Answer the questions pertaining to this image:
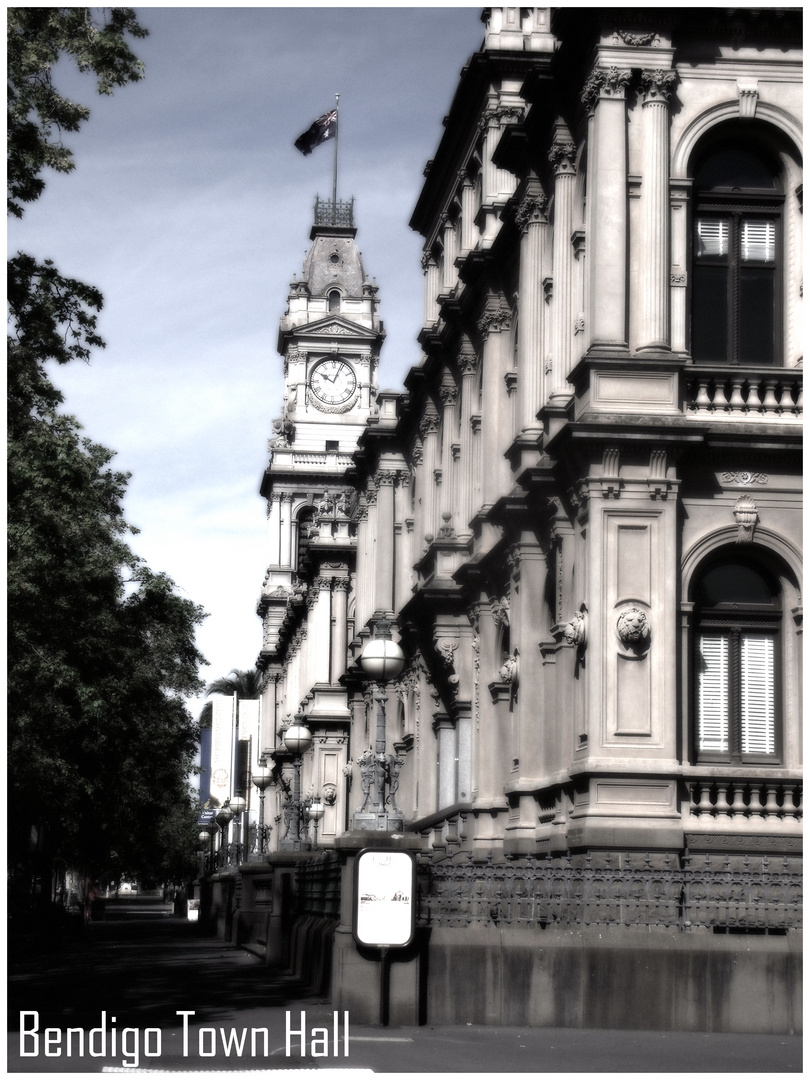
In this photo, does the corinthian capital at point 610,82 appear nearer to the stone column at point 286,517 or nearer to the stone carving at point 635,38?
the stone carving at point 635,38

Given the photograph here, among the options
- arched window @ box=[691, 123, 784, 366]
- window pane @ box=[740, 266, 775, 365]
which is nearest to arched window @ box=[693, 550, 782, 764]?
window pane @ box=[740, 266, 775, 365]

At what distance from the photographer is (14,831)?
50.2 meters

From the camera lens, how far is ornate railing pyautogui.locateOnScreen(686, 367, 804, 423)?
26000 mm

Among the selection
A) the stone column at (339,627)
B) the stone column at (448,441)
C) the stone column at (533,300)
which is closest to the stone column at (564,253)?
the stone column at (533,300)

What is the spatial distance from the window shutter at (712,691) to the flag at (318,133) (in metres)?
40.3

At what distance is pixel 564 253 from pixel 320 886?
11.0 m

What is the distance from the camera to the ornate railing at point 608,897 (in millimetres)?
20484

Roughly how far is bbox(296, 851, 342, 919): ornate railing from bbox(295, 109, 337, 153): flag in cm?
3565

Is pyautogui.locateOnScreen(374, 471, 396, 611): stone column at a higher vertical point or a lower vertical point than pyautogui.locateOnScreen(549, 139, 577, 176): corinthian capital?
lower

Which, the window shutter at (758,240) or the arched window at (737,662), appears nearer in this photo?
the arched window at (737,662)

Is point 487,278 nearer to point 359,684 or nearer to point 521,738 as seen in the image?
point 521,738

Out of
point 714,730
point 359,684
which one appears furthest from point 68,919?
point 714,730

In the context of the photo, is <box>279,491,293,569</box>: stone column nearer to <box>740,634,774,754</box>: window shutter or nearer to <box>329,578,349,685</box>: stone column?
<box>329,578,349,685</box>: stone column

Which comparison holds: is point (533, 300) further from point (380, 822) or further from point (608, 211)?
point (380, 822)
